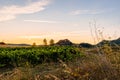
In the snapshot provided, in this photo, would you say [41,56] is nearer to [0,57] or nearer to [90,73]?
[0,57]

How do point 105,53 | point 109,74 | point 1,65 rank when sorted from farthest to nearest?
point 1,65 → point 105,53 → point 109,74

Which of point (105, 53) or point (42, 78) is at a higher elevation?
point (105, 53)

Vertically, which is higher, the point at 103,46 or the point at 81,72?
the point at 103,46

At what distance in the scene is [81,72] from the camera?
26.6 ft

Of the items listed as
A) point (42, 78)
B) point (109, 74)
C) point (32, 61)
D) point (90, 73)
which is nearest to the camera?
point (109, 74)

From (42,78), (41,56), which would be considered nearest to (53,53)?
(41,56)

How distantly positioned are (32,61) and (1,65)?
1867mm

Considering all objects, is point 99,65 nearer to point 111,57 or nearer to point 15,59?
point 111,57

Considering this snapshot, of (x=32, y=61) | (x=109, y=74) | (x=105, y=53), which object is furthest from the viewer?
(x=32, y=61)

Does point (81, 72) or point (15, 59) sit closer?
point (81, 72)

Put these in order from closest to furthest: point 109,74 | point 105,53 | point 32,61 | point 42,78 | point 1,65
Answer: point 109,74 → point 105,53 → point 42,78 → point 1,65 → point 32,61

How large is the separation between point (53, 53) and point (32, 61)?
157 cm

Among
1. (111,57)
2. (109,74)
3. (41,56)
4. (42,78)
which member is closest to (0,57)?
(41,56)

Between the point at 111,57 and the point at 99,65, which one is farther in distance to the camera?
the point at 111,57
